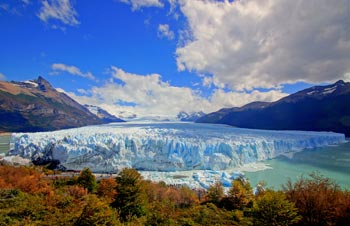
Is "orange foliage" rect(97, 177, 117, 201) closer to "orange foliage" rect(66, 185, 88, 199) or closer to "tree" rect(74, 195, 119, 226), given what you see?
"orange foliage" rect(66, 185, 88, 199)

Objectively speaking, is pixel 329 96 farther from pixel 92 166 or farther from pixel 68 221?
pixel 68 221

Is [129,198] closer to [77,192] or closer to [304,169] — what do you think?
[77,192]

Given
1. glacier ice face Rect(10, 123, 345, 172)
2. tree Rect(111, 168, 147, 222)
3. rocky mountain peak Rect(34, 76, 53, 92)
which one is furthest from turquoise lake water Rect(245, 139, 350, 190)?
rocky mountain peak Rect(34, 76, 53, 92)

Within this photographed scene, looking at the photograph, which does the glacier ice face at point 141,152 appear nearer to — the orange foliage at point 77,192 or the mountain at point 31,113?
the orange foliage at point 77,192

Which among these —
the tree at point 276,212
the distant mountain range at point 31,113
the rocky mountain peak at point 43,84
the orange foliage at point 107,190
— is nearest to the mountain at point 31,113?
the distant mountain range at point 31,113

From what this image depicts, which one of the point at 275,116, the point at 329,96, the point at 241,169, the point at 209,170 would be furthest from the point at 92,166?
the point at 329,96
